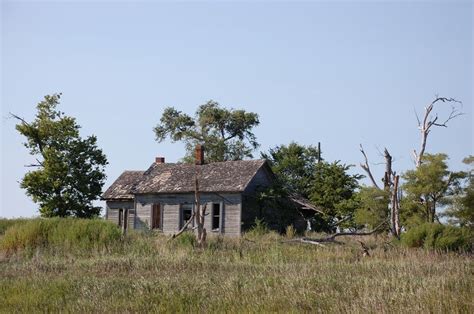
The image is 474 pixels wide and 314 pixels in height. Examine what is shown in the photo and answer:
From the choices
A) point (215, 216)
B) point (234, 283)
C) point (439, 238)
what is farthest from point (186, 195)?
point (234, 283)

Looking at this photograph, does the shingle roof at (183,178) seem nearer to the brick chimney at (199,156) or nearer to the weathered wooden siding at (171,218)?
the brick chimney at (199,156)

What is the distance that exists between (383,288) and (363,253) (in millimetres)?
10042

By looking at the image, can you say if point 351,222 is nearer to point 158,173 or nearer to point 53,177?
point 158,173

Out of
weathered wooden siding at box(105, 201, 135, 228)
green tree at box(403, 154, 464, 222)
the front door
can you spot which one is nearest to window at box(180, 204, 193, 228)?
the front door

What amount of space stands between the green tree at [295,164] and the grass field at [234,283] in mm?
25630

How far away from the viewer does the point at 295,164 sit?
48.6m

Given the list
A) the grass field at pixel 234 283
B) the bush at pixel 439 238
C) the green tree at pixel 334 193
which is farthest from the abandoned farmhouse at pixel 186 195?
the grass field at pixel 234 283

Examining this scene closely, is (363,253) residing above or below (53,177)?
below

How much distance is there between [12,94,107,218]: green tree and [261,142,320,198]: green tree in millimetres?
13145

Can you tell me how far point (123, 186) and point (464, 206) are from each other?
73.6ft

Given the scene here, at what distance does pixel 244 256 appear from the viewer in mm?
21125

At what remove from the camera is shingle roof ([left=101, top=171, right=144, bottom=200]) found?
42.8m

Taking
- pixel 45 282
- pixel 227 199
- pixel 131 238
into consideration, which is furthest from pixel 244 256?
pixel 227 199

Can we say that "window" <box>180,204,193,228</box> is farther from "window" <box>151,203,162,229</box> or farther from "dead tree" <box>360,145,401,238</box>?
"dead tree" <box>360,145,401,238</box>
